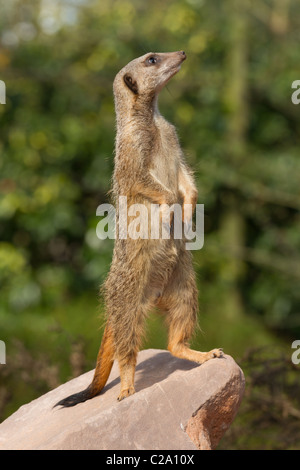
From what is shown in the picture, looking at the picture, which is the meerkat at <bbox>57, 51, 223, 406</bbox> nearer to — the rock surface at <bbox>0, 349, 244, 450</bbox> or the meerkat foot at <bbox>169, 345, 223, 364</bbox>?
the meerkat foot at <bbox>169, 345, 223, 364</bbox>

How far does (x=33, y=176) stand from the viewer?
305 inches

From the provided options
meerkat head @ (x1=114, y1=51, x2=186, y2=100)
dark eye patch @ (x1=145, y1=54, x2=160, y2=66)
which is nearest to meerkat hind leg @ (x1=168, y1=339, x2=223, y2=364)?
meerkat head @ (x1=114, y1=51, x2=186, y2=100)

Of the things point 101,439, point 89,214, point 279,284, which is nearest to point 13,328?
point 89,214

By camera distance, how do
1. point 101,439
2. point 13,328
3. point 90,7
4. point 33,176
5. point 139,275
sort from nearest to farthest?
point 101,439
point 139,275
point 13,328
point 33,176
point 90,7

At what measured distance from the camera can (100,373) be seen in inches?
139

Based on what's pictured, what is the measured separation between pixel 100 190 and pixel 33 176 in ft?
2.59

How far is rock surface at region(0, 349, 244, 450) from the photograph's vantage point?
2812 mm

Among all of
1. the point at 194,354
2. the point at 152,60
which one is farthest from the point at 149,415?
the point at 152,60

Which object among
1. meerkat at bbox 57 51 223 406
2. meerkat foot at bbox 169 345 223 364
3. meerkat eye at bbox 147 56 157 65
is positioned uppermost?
meerkat eye at bbox 147 56 157 65

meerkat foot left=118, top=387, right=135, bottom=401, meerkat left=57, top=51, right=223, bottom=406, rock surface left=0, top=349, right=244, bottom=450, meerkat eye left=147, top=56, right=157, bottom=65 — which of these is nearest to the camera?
rock surface left=0, top=349, right=244, bottom=450

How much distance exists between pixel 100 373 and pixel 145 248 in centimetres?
73

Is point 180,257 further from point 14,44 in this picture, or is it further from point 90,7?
point 90,7

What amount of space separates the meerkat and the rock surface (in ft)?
0.47

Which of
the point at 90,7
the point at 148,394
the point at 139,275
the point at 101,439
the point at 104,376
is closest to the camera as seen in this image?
the point at 101,439
